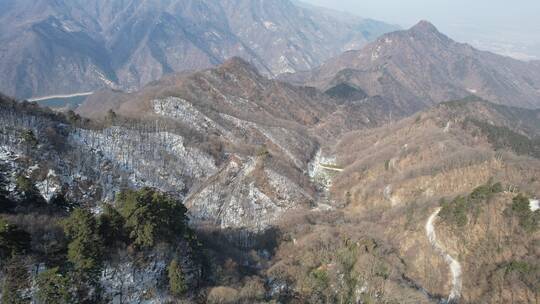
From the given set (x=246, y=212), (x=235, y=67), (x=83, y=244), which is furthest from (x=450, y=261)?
(x=235, y=67)

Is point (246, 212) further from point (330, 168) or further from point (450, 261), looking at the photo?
point (330, 168)

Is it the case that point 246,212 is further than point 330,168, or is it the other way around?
point 330,168

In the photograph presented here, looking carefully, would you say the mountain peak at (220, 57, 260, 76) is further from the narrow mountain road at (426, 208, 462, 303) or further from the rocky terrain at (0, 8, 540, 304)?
the narrow mountain road at (426, 208, 462, 303)

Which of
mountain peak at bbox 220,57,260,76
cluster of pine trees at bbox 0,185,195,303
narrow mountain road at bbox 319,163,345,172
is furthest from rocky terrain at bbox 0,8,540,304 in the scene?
mountain peak at bbox 220,57,260,76

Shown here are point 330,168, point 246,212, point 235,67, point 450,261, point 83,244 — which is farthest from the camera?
point 235,67

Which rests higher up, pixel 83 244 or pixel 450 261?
pixel 83 244

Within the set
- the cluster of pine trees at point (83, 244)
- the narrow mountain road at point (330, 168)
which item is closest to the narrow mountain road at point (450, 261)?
the cluster of pine trees at point (83, 244)

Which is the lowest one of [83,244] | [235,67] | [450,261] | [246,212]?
[246,212]

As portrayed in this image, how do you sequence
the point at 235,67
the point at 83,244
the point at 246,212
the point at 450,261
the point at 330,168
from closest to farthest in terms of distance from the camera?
1. the point at 83,244
2. the point at 450,261
3. the point at 246,212
4. the point at 330,168
5. the point at 235,67

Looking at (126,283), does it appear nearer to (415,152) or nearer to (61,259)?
(61,259)
